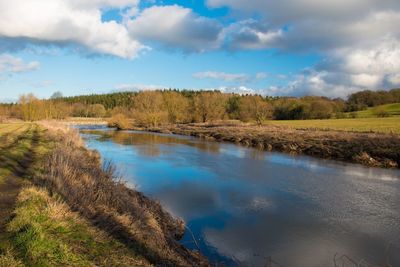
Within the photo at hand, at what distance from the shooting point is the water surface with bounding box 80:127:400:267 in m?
9.43

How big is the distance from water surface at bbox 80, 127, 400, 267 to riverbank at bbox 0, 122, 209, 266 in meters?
1.59

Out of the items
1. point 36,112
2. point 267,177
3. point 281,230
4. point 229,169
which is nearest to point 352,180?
point 267,177

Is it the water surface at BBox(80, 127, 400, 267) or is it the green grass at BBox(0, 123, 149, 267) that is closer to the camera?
the green grass at BBox(0, 123, 149, 267)

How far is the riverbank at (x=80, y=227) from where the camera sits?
5453 mm

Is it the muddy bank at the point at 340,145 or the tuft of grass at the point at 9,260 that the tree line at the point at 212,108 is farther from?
the tuft of grass at the point at 9,260

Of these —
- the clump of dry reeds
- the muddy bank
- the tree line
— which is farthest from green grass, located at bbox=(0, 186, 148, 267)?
the tree line

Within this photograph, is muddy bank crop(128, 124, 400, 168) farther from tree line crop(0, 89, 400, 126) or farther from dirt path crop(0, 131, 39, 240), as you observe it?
tree line crop(0, 89, 400, 126)

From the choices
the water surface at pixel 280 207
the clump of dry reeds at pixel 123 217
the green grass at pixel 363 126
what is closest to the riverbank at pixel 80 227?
the clump of dry reeds at pixel 123 217

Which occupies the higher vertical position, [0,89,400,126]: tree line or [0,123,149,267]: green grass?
[0,89,400,126]: tree line

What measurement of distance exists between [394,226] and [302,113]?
70.4 meters

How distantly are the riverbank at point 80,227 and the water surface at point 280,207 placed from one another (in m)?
1.59

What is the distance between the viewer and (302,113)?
7906cm

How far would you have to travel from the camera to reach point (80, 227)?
685 centimetres

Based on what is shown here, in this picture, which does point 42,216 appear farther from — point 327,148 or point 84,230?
point 327,148
